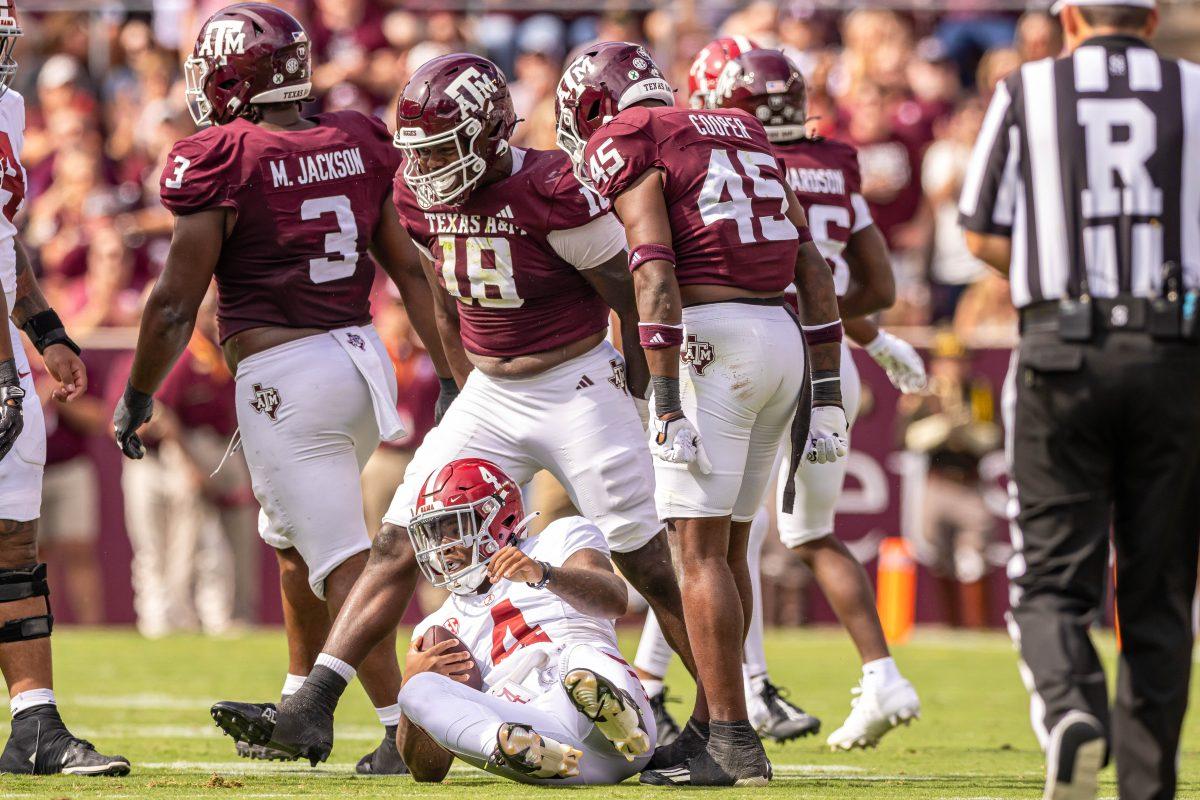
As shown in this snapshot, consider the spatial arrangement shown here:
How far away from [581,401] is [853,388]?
1.79 m

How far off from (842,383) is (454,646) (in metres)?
2.16

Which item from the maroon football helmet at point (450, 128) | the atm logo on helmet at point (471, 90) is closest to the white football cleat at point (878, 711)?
the maroon football helmet at point (450, 128)

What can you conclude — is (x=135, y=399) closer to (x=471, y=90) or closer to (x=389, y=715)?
(x=389, y=715)

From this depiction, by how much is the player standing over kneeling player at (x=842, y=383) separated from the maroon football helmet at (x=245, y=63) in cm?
166

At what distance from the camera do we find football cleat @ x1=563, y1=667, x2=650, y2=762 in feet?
16.6

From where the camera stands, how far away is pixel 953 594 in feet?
40.5

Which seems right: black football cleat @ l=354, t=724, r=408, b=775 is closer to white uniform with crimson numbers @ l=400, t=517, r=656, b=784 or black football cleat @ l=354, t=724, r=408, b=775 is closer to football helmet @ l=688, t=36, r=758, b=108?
white uniform with crimson numbers @ l=400, t=517, r=656, b=784

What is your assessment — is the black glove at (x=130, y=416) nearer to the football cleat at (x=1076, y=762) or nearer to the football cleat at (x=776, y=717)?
the football cleat at (x=776, y=717)

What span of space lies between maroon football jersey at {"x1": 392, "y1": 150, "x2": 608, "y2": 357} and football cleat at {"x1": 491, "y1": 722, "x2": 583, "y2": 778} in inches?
52.3

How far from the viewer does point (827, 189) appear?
712cm

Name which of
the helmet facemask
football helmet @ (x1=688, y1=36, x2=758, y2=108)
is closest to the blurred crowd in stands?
football helmet @ (x1=688, y1=36, x2=758, y2=108)

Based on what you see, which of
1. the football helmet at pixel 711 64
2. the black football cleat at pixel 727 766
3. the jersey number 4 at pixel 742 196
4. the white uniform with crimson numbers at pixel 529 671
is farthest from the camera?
the football helmet at pixel 711 64

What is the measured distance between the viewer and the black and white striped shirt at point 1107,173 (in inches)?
163

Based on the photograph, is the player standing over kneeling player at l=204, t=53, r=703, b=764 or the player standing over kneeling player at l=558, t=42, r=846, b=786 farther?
the player standing over kneeling player at l=204, t=53, r=703, b=764
